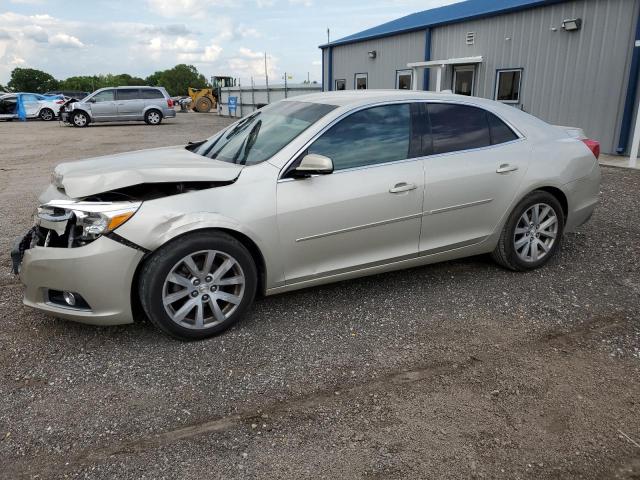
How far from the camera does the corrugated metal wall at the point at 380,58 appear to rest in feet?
60.2

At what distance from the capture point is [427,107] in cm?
418

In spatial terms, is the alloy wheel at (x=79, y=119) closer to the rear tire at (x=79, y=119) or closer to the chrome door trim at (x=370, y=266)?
the rear tire at (x=79, y=119)

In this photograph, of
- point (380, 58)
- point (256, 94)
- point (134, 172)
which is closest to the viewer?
point (134, 172)

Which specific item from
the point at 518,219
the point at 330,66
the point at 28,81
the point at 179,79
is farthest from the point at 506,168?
the point at 179,79

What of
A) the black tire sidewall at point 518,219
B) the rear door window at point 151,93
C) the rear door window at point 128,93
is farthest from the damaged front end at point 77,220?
the rear door window at point 151,93

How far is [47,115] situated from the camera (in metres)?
30.5

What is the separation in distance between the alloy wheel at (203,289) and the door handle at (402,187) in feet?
4.09

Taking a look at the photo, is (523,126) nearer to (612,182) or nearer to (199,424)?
(199,424)

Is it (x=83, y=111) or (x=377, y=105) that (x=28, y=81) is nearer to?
(x=83, y=111)

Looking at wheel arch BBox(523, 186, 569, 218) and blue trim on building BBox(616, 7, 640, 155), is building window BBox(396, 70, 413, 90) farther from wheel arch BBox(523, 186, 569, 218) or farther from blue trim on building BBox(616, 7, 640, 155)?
wheel arch BBox(523, 186, 569, 218)

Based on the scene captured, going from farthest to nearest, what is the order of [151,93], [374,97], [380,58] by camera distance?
[151,93]
[380,58]
[374,97]

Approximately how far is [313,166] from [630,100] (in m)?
10.6

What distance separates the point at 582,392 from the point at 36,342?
3.40 meters

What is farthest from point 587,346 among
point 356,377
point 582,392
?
point 356,377
